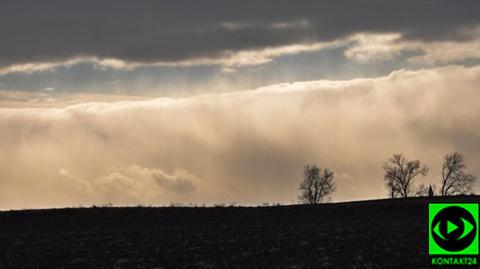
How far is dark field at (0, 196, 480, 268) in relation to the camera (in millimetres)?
42438

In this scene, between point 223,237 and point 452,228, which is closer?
point 452,228

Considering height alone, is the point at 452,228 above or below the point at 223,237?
below

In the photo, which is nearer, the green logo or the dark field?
the green logo

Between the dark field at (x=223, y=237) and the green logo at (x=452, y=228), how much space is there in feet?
9.79

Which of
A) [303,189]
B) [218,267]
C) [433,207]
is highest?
[303,189]

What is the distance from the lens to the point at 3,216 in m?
72.6

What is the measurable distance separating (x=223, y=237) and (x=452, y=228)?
2423 centimetres

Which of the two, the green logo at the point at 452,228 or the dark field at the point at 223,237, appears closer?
the green logo at the point at 452,228

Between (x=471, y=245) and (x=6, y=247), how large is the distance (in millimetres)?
34701

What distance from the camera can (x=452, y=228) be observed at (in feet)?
107

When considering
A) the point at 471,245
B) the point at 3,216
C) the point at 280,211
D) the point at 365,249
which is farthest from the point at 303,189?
the point at 471,245

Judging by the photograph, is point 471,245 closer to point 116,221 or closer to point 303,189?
point 116,221

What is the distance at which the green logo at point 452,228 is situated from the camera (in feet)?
105

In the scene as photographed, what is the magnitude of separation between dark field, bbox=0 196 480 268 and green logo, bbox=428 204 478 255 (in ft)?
9.79
